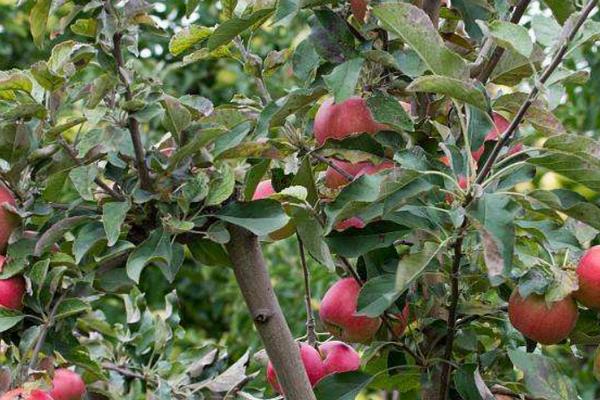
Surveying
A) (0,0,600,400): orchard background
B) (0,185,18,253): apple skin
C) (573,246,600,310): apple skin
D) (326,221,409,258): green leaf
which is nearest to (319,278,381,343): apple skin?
(0,0,600,400): orchard background

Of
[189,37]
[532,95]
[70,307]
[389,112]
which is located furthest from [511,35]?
[70,307]

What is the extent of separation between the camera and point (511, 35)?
2.95ft

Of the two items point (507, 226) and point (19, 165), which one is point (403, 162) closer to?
point (507, 226)

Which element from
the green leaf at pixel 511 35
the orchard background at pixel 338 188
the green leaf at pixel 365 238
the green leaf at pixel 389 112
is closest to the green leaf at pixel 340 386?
the orchard background at pixel 338 188

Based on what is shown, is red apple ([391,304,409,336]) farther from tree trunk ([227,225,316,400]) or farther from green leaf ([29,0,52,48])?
green leaf ([29,0,52,48])

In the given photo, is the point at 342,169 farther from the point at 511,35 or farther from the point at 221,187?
the point at 511,35

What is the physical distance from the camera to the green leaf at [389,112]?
100cm

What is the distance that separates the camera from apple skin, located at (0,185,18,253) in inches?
41.1

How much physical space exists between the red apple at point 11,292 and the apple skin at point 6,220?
0.07 ft

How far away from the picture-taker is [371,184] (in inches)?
36.2

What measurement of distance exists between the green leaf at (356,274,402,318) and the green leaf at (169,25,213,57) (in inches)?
13.0

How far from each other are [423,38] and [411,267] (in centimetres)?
19

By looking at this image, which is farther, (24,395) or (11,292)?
(11,292)

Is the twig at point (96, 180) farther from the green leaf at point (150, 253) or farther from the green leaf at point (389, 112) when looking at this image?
the green leaf at point (389, 112)
